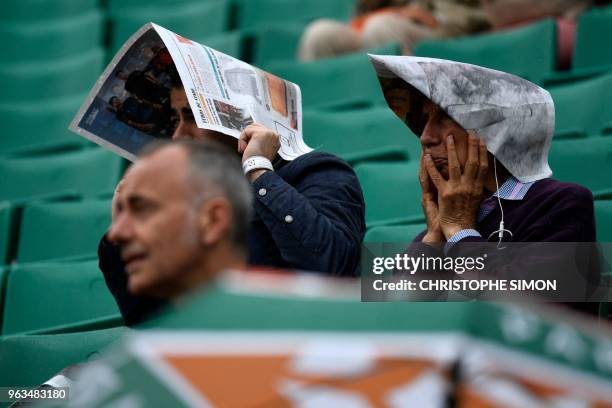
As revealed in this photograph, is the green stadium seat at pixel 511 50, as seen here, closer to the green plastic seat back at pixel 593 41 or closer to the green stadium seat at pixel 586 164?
the green plastic seat back at pixel 593 41

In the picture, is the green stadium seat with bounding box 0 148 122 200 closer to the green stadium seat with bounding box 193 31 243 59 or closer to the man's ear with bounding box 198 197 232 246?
the green stadium seat with bounding box 193 31 243 59

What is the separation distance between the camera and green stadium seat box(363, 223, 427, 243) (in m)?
2.73

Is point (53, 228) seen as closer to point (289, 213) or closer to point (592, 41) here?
point (289, 213)

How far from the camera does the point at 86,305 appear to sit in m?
2.96

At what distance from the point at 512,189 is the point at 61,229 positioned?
1.56 m

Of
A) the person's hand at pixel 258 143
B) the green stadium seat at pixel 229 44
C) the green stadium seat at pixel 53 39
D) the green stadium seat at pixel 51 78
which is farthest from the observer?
the green stadium seat at pixel 53 39

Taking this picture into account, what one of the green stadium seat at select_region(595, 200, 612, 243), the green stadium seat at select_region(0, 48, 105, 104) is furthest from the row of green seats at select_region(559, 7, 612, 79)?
the green stadium seat at select_region(0, 48, 105, 104)

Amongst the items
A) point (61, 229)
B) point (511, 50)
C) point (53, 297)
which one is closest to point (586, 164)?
point (511, 50)

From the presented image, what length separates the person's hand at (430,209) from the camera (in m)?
2.27

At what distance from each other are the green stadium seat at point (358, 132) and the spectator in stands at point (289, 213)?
3.88 ft

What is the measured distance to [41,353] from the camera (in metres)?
2.54

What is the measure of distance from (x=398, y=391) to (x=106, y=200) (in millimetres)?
2217

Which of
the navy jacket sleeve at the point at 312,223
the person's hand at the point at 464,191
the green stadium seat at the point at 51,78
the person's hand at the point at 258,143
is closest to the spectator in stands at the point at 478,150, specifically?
the person's hand at the point at 464,191

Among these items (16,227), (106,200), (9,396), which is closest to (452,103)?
(9,396)
